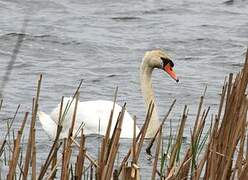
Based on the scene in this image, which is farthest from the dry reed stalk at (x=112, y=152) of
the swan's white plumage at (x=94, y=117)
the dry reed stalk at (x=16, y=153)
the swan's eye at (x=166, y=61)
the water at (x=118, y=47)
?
the swan's eye at (x=166, y=61)

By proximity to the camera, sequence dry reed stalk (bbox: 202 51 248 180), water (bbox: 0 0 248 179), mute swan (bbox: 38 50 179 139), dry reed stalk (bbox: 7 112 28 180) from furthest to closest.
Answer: water (bbox: 0 0 248 179) < mute swan (bbox: 38 50 179 139) < dry reed stalk (bbox: 202 51 248 180) < dry reed stalk (bbox: 7 112 28 180)

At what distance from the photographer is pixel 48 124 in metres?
9.17

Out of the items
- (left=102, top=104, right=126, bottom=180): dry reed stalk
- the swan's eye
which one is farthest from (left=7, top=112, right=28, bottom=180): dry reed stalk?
the swan's eye

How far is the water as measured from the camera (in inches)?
434

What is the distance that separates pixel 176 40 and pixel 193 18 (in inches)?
60.4

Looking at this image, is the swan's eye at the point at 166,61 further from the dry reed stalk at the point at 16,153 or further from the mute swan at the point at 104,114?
the dry reed stalk at the point at 16,153

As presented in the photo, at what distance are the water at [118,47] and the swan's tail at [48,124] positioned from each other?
0.35 feet

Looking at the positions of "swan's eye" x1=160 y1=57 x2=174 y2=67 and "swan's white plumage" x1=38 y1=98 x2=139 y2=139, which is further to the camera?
"swan's eye" x1=160 y1=57 x2=174 y2=67

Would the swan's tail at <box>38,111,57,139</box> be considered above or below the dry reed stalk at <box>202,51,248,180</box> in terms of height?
below

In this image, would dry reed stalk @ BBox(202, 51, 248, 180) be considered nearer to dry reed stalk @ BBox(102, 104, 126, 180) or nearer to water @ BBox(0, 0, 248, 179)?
dry reed stalk @ BBox(102, 104, 126, 180)

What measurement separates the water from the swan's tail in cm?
11

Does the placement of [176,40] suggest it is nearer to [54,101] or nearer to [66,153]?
[54,101]

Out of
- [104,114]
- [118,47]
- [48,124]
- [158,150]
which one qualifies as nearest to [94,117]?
[104,114]

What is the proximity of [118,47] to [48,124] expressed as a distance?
4358mm
